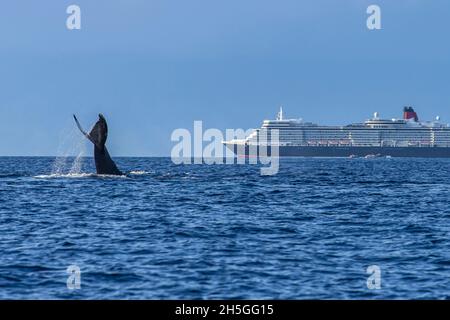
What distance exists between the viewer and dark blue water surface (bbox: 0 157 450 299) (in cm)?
1866

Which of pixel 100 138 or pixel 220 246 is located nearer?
pixel 220 246

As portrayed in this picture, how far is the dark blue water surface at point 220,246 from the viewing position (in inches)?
734

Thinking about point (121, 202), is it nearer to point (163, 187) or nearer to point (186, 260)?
point (163, 187)

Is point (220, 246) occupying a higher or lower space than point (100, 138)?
lower

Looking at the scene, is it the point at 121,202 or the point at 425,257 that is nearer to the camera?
the point at 425,257

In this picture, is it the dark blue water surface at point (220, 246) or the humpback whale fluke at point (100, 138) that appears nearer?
the dark blue water surface at point (220, 246)

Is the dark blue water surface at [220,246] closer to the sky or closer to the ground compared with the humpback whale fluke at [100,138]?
closer to the ground

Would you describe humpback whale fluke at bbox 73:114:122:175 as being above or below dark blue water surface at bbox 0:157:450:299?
above

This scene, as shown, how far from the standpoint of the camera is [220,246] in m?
24.3

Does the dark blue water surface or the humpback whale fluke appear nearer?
the dark blue water surface
